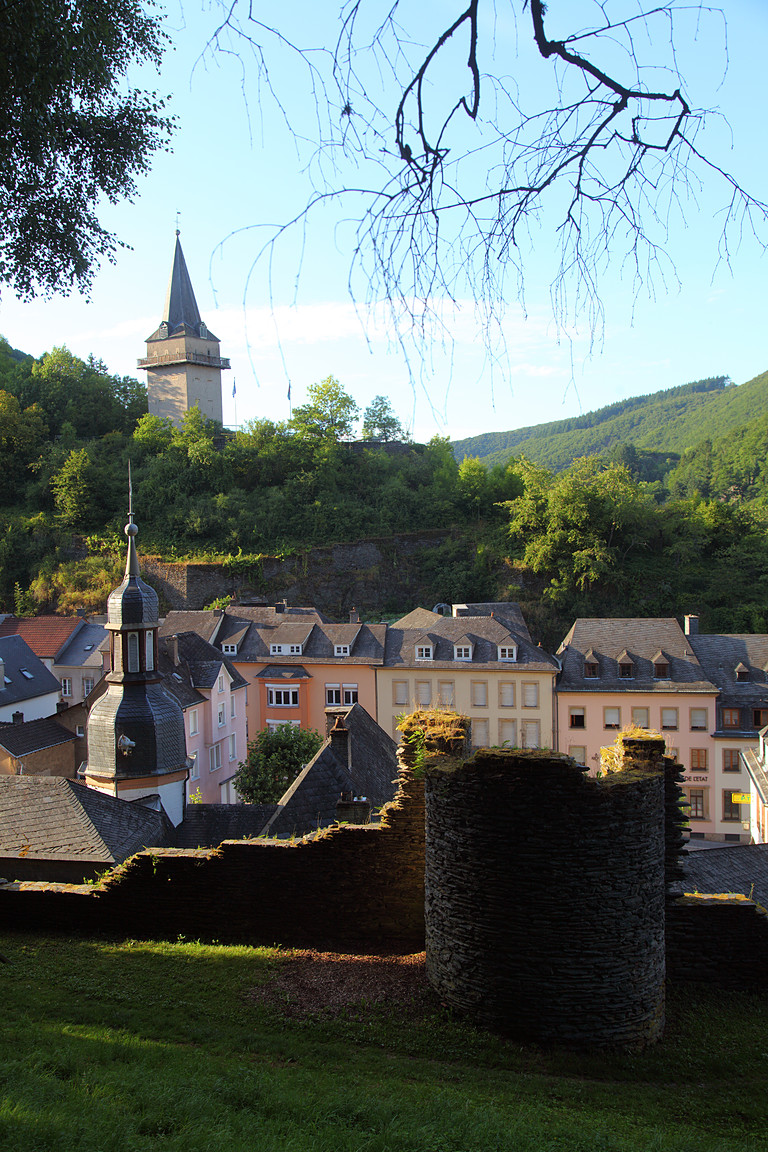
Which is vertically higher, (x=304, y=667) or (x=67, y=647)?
(x=67, y=647)

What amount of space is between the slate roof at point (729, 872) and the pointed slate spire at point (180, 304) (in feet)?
156

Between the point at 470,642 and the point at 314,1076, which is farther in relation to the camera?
the point at 470,642

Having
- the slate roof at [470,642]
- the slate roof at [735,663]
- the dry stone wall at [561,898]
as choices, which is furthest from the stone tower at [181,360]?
the dry stone wall at [561,898]

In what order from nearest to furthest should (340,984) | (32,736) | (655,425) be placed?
1. (340,984)
2. (32,736)
3. (655,425)

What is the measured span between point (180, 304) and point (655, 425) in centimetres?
5730

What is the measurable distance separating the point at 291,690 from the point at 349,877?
24301 millimetres

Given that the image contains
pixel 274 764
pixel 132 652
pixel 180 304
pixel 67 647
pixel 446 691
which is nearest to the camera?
pixel 132 652

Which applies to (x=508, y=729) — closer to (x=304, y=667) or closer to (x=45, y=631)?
(x=304, y=667)

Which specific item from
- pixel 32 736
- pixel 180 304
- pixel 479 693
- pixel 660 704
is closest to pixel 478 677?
pixel 479 693

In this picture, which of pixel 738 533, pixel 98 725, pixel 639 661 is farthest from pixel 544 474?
pixel 98 725

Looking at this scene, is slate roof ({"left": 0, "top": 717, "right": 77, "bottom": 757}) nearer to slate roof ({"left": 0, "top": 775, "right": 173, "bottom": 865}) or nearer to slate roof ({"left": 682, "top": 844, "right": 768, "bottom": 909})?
slate roof ({"left": 0, "top": 775, "right": 173, "bottom": 865})

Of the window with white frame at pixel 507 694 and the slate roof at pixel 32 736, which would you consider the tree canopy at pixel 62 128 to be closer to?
the slate roof at pixel 32 736

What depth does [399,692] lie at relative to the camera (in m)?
31.8

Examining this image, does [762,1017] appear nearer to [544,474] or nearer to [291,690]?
[291,690]
